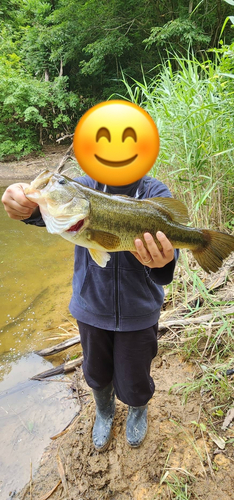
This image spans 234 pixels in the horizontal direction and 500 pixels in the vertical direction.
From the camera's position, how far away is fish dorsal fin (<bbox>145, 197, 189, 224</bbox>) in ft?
4.50

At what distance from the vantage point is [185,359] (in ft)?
7.64

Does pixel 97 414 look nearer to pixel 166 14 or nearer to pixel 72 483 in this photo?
pixel 72 483

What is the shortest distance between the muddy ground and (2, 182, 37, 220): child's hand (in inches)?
65.6

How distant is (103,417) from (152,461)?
43 centimetres

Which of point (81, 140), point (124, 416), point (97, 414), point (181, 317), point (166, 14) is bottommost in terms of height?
point (124, 416)

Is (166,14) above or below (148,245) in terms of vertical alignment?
above

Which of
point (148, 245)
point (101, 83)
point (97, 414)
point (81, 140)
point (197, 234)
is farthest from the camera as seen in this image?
point (101, 83)

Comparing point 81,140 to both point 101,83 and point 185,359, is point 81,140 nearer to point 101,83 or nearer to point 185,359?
point 185,359

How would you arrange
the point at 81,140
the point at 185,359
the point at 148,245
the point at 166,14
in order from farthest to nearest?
the point at 166,14 → the point at 185,359 → the point at 148,245 → the point at 81,140

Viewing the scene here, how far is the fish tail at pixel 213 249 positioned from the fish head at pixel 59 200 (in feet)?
2.09

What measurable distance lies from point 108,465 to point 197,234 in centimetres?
159

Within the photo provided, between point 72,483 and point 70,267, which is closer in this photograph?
point 72,483

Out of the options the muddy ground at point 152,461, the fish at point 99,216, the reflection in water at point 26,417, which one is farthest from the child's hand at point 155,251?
the reflection in water at point 26,417

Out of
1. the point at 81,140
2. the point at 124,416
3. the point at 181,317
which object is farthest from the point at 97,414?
the point at 81,140
